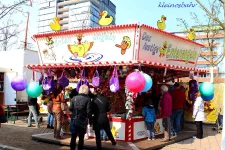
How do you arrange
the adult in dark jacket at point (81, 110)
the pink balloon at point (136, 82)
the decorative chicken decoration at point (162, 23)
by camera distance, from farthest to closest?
the decorative chicken decoration at point (162, 23), the adult in dark jacket at point (81, 110), the pink balloon at point (136, 82)

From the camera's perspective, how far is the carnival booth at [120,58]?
7934 millimetres

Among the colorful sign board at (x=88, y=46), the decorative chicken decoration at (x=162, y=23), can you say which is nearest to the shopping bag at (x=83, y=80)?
the colorful sign board at (x=88, y=46)

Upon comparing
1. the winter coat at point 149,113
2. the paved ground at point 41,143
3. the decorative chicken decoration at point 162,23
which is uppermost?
the decorative chicken decoration at point 162,23

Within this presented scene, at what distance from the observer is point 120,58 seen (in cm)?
832

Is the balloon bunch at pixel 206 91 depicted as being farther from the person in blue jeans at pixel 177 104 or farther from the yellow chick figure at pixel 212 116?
the yellow chick figure at pixel 212 116

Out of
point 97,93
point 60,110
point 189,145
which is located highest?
point 97,93

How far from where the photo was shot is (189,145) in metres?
8.57

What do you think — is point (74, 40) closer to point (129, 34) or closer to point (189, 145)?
point (129, 34)

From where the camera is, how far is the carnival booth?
793 cm

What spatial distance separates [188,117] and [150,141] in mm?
4068

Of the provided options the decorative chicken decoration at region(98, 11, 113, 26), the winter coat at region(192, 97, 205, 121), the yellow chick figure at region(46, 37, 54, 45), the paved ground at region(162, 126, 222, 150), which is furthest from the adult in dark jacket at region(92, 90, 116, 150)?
the winter coat at region(192, 97, 205, 121)

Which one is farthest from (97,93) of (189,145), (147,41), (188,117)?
(188,117)

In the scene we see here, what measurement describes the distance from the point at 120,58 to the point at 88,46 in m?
1.22

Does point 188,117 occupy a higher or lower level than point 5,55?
lower
